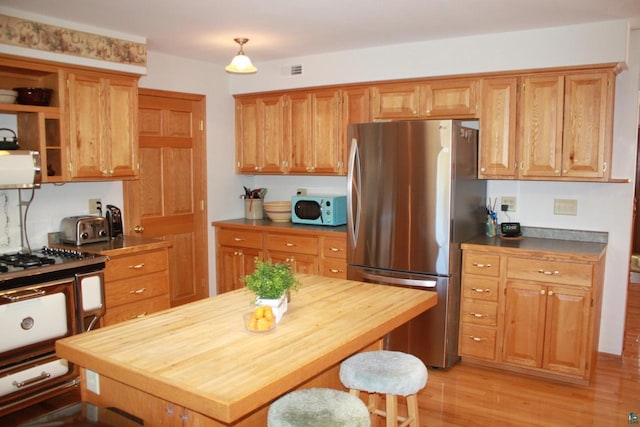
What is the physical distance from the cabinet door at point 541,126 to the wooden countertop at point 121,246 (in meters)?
2.75

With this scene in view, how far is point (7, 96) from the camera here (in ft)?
11.3

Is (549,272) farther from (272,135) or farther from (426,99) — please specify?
(272,135)

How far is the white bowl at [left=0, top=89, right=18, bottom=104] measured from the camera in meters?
3.43

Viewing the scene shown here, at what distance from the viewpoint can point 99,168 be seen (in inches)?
154

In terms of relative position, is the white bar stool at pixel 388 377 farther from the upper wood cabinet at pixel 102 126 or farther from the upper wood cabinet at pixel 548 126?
the upper wood cabinet at pixel 102 126

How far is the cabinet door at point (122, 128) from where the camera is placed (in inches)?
156

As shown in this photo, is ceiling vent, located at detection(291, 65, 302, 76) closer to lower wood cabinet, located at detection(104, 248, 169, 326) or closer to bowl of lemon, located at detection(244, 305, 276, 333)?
lower wood cabinet, located at detection(104, 248, 169, 326)

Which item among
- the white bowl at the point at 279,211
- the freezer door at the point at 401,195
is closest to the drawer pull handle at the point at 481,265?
the freezer door at the point at 401,195

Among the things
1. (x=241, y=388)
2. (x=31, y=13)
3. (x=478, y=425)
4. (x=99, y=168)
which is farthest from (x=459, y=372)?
(x=31, y=13)

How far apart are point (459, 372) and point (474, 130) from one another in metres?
1.80

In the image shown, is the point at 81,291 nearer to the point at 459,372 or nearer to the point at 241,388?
the point at 241,388

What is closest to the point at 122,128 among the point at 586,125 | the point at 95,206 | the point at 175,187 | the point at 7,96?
the point at 95,206

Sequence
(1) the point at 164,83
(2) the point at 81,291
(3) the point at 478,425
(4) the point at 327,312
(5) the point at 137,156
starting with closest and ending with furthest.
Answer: (4) the point at 327,312
(3) the point at 478,425
(2) the point at 81,291
(5) the point at 137,156
(1) the point at 164,83

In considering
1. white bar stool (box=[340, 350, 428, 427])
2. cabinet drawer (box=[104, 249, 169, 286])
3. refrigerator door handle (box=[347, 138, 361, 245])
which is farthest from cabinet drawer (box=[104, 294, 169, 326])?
white bar stool (box=[340, 350, 428, 427])
